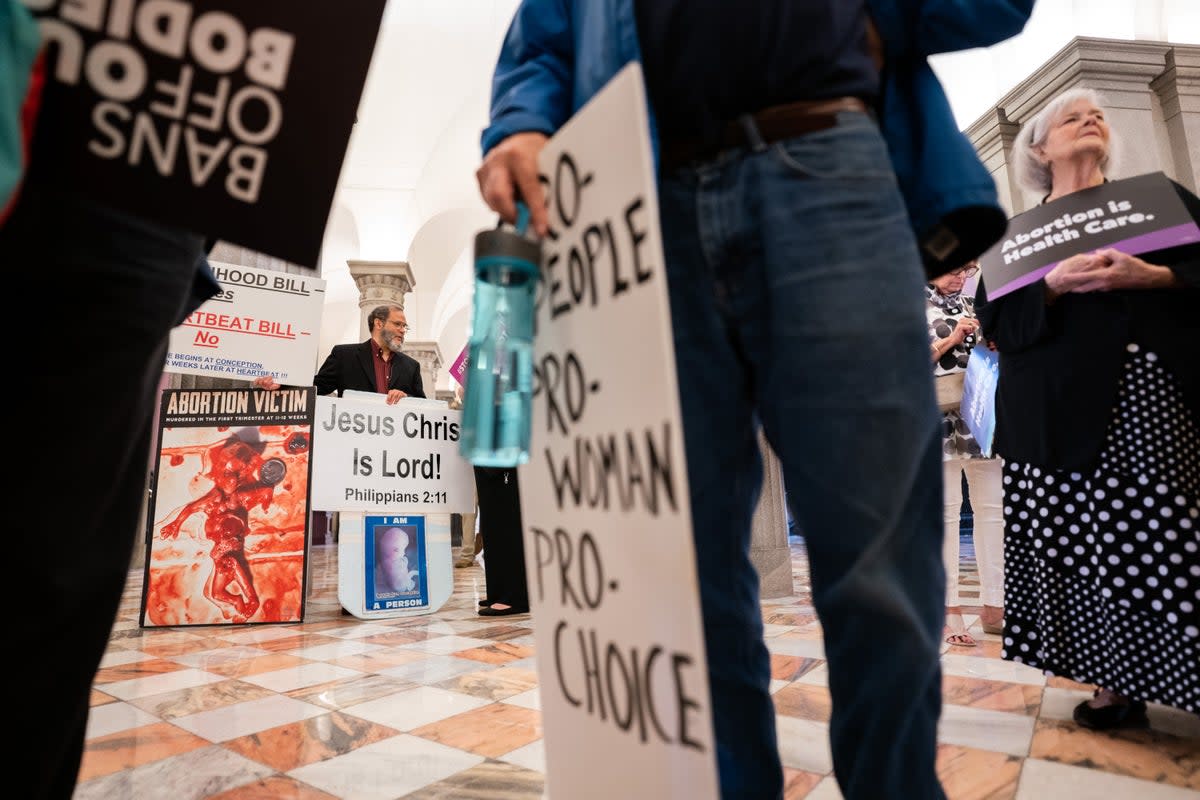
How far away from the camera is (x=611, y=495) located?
62 cm

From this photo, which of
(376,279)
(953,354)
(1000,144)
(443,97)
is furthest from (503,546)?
(443,97)

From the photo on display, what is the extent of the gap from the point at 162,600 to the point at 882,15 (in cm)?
351

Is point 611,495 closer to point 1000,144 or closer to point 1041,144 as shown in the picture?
point 1041,144

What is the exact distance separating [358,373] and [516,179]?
3.27 meters

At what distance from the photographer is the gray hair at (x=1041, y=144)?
1.67 m

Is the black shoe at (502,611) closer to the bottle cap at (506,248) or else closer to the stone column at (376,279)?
the bottle cap at (506,248)

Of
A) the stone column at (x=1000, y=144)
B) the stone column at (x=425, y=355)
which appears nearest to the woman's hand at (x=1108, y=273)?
the stone column at (x=1000, y=144)

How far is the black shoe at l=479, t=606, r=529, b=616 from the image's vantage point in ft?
10.9

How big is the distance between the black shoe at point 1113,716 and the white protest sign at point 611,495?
1.33 meters

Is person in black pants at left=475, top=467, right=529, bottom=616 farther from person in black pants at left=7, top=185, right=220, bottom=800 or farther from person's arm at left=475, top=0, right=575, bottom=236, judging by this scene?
person in black pants at left=7, top=185, right=220, bottom=800

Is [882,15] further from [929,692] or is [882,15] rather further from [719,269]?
[929,692]

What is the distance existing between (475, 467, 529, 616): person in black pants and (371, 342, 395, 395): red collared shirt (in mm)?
Result: 839

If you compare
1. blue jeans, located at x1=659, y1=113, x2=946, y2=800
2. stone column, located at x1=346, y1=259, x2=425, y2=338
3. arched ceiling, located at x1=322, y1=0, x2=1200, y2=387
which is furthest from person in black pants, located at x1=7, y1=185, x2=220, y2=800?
stone column, located at x1=346, y1=259, x2=425, y2=338

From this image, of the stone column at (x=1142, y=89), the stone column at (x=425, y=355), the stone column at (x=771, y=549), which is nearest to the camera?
the stone column at (x=771, y=549)
